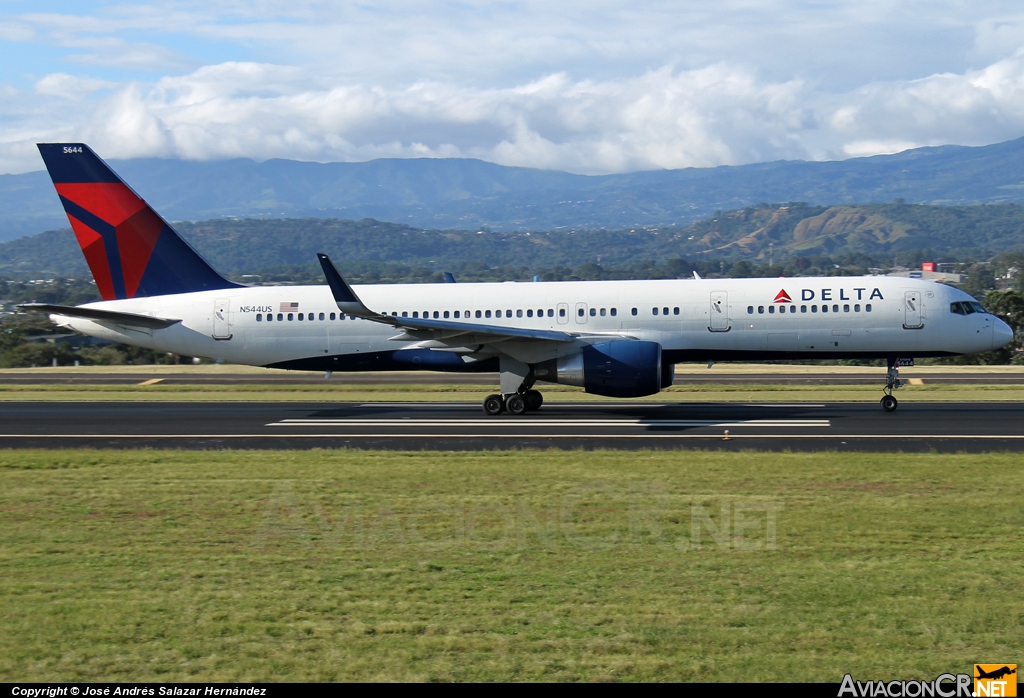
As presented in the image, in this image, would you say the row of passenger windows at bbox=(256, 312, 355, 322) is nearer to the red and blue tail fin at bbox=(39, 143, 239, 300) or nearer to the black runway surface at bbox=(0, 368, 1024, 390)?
the red and blue tail fin at bbox=(39, 143, 239, 300)

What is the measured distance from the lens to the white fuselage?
28.5m

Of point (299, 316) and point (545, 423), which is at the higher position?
point (299, 316)

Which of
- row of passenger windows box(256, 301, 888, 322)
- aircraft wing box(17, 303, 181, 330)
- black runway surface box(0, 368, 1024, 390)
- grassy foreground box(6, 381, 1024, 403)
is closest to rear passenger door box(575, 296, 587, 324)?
row of passenger windows box(256, 301, 888, 322)

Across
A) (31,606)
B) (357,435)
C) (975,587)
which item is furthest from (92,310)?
(975,587)

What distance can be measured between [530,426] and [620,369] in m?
3.00

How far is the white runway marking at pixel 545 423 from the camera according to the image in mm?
25781

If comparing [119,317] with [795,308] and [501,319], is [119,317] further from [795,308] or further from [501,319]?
[795,308]

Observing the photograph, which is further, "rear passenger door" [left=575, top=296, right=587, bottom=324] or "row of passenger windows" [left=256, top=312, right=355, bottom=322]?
"row of passenger windows" [left=256, top=312, right=355, bottom=322]

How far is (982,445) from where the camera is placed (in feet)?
71.3

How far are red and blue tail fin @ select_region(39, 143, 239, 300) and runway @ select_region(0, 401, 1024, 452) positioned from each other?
4239 millimetres

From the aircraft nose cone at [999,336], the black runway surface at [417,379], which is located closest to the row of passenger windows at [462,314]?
the aircraft nose cone at [999,336]

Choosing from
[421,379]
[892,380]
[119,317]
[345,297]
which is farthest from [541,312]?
[421,379]

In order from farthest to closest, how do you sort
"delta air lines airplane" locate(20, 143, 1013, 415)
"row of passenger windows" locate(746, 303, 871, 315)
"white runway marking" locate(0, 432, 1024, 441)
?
"row of passenger windows" locate(746, 303, 871, 315), "delta air lines airplane" locate(20, 143, 1013, 415), "white runway marking" locate(0, 432, 1024, 441)

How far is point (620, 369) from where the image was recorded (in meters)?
26.7
